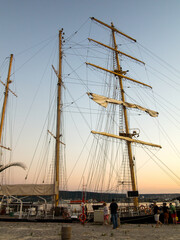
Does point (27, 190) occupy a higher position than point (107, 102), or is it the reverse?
point (107, 102)

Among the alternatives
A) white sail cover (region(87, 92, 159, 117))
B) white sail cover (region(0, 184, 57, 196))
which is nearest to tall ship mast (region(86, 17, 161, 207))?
white sail cover (region(87, 92, 159, 117))

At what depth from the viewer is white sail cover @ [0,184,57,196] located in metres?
20.9

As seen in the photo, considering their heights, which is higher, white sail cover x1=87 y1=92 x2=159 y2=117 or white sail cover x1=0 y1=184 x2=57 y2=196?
white sail cover x1=87 y1=92 x2=159 y2=117

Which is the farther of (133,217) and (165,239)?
(133,217)

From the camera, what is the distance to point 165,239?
10305 mm

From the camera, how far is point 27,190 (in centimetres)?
2100

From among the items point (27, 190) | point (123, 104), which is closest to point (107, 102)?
point (123, 104)

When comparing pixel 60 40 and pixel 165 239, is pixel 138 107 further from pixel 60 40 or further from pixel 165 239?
pixel 165 239

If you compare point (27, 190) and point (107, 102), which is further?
point (107, 102)

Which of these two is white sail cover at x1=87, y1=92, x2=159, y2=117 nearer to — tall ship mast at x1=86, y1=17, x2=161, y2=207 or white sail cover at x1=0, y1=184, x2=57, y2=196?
tall ship mast at x1=86, y1=17, x2=161, y2=207

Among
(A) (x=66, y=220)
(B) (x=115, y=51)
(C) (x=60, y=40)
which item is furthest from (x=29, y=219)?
(B) (x=115, y=51)

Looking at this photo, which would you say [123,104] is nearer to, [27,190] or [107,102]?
[107,102]

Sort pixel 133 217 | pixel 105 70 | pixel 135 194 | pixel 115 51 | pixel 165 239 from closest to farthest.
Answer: pixel 165 239 → pixel 133 217 → pixel 135 194 → pixel 105 70 → pixel 115 51

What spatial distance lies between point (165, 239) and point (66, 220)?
31.5 feet
